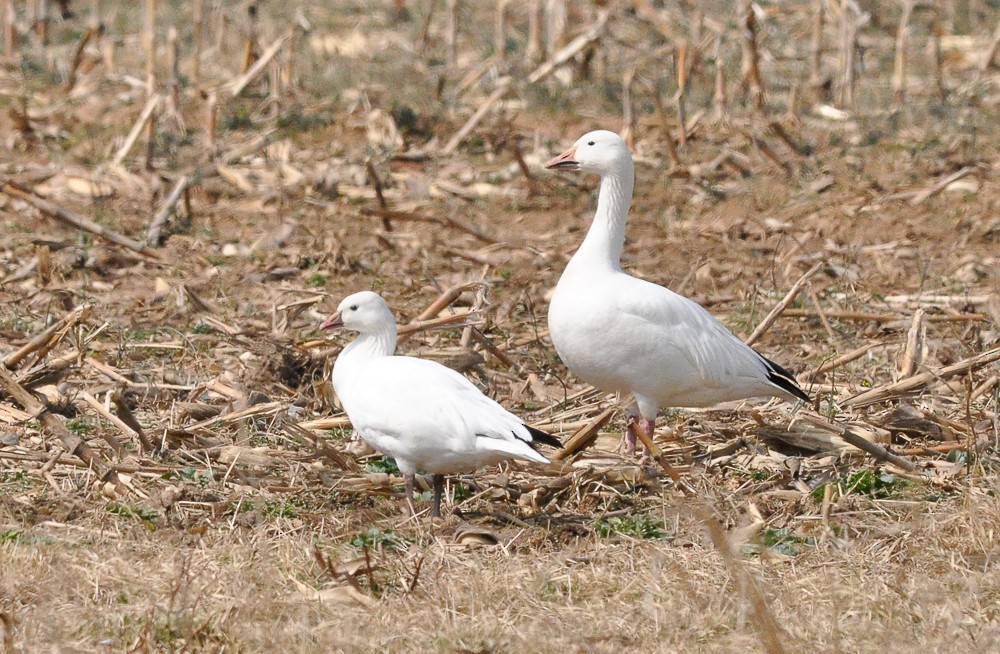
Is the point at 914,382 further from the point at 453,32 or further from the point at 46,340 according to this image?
the point at 453,32

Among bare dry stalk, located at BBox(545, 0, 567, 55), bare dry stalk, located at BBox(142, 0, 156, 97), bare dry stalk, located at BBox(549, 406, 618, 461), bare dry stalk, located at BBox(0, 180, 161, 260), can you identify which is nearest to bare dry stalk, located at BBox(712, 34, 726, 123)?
bare dry stalk, located at BBox(545, 0, 567, 55)

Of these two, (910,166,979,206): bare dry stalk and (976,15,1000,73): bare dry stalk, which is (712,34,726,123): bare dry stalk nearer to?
(910,166,979,206): bare dry stalk

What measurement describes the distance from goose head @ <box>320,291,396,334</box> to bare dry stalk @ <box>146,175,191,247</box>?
4128 millimetres

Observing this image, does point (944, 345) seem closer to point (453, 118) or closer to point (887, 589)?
point (887, 589)

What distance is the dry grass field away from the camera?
15.7 ft

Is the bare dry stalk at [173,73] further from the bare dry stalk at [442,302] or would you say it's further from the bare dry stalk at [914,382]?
the bare dry stalk at [914,382]

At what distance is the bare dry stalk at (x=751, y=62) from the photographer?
487 inches

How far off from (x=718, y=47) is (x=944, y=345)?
561 centimetres

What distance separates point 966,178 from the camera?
36.7 ft

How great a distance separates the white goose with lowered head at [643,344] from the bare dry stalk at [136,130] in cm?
603

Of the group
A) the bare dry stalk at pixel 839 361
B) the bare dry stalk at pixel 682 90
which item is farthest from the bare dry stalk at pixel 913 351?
the bare dry stalk at pixel 682 90

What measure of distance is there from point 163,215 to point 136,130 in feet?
5.96

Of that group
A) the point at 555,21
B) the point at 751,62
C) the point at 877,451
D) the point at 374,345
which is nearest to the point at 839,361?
the point at 877,451

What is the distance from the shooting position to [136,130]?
1160 cm
